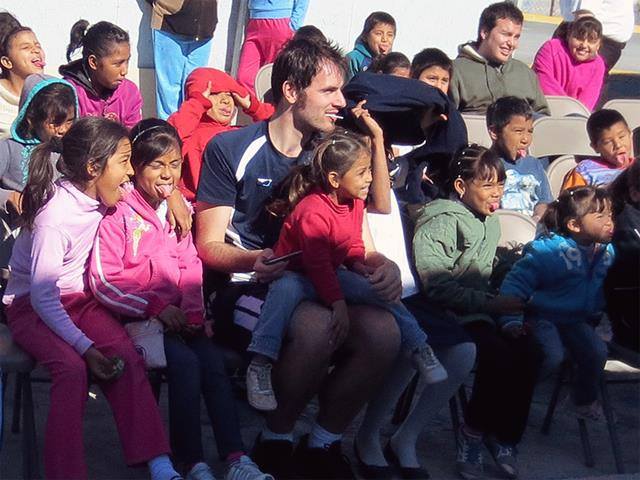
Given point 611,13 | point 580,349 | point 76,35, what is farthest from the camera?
point 611,13

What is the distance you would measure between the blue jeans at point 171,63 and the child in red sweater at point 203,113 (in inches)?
85.6

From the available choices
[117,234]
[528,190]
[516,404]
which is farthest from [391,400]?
[528,190]

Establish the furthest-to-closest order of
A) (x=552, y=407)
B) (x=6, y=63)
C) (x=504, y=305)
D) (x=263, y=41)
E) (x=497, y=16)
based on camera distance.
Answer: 1. (x=263, y=41)
2. (x=497, y=16)
3. (x=6, y=63)
4. (x=552, y=407)
5. (x=504, y=305)

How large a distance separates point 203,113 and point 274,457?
6.34ft

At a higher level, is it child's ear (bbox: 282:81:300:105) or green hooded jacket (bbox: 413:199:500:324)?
child's ear (bbox: 282:81:300:105)

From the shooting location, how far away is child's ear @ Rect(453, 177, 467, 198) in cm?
511

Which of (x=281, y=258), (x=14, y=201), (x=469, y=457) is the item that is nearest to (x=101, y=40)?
(x=14, y=201)

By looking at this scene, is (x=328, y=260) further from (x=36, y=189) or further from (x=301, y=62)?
(x=36, y=189)

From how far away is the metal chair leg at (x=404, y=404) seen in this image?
5.34 m

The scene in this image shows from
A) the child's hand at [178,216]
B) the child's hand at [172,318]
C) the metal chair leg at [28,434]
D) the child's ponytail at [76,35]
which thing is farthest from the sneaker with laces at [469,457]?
the child's ponytail at [76,35]

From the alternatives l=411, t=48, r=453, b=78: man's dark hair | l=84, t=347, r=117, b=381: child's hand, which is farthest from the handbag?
l=411, t=48, r=453, b=78: man's dark hair

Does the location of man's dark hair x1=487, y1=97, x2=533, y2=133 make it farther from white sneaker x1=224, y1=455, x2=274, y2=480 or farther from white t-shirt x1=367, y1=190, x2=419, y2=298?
white sneaker x1=224, y1=455, x2=274, y2=480

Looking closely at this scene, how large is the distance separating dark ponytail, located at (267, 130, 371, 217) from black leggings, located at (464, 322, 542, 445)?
0.88 metres

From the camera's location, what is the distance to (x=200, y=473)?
434 cm
